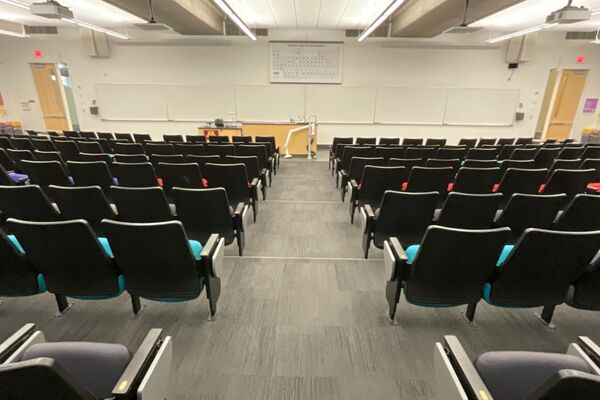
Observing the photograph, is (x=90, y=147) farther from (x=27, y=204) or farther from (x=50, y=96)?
(x=50, y=96)

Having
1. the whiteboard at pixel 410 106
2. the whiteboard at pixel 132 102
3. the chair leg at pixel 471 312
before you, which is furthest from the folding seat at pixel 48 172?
the whiteboard at pixel 410 106

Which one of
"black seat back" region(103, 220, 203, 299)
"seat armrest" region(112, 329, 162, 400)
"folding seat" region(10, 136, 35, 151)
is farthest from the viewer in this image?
"folding seat" region(10, 136, 35, 151)

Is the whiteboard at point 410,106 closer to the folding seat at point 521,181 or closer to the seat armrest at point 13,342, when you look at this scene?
the folding seat at point 521,181

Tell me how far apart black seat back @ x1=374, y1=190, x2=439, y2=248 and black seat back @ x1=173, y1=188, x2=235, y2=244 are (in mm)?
1299

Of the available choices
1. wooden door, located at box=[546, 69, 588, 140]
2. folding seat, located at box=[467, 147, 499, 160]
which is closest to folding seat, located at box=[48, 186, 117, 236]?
folding seat, located at box=[467, 147, 499, 160]

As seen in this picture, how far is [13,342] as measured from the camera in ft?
3.31

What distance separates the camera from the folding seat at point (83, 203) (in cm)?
225

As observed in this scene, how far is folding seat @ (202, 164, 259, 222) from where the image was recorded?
3.20 m

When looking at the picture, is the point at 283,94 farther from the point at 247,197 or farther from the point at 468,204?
the point at 468,204

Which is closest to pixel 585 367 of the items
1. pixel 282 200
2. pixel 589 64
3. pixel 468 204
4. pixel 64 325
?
pixel 468 204

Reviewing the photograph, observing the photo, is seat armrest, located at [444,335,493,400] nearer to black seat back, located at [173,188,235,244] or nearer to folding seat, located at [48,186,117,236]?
black seat back, located at [173,188,235,244]

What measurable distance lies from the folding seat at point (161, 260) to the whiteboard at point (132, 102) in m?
8.41

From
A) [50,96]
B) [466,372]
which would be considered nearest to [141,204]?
[466,372]

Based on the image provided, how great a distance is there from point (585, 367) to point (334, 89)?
8.57 m
